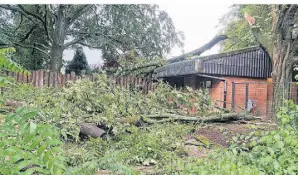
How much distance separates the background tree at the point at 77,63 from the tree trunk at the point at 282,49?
976 mm

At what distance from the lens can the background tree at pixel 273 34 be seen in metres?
1.62

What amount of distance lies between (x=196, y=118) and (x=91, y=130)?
2.16 ft

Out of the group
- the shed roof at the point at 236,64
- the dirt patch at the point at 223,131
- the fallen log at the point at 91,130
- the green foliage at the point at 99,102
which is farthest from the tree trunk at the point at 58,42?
the dirt patch at the point at 223,131

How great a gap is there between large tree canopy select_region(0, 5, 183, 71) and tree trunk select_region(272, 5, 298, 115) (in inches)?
20.0

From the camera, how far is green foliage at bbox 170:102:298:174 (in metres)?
1.43

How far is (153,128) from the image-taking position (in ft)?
6.69

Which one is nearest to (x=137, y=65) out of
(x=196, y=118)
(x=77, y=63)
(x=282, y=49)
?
(x=77, y=63)

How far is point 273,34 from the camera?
1728 mm

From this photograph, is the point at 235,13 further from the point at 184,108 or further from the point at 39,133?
the point at 39,133

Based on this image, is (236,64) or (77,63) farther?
(77,63)

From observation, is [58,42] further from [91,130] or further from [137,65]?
[91,130]

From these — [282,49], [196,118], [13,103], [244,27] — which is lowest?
[196,118]

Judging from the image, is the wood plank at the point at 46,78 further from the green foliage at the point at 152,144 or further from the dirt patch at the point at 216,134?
the dirt patch at the point at 216,134

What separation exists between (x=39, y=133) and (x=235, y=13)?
123 cm
